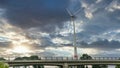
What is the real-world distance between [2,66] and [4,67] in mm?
996

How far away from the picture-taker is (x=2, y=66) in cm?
13825

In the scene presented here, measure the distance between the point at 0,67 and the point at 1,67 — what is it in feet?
2.27

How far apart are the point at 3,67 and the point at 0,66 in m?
1.28

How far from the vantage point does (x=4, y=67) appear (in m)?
139

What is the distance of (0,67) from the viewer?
13600 centimetres

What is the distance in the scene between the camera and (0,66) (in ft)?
452

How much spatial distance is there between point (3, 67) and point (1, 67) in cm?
129

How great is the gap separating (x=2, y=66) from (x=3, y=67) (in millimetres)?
785

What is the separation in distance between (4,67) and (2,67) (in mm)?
1720

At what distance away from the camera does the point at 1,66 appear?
13762cm

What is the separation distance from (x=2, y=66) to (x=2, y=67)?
1179 mm

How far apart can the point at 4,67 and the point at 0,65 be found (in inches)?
86.1

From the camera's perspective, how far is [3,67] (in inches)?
5423

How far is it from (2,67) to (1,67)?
0.59 m
